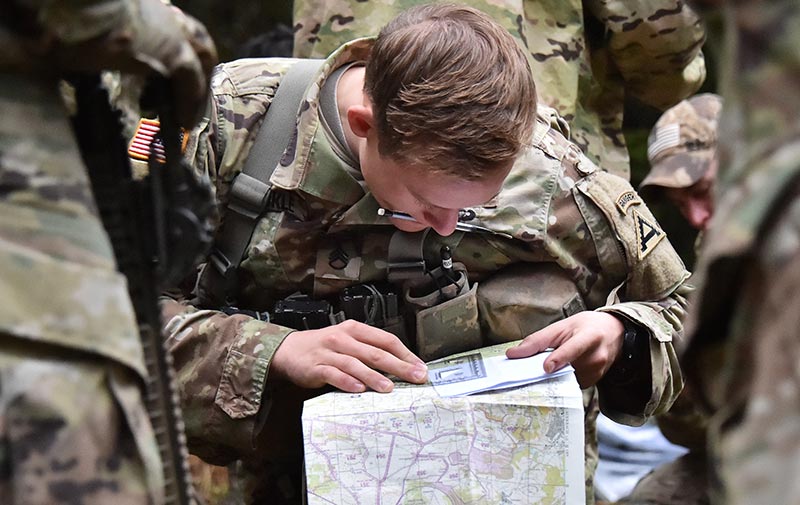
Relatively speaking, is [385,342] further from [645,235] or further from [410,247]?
[645,235]

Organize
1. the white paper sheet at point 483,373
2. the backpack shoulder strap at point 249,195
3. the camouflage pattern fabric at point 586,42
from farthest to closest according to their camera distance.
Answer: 1. the camouflage pattern fabric at point 586,42
2. the backpack shoulder strap at point 249,195
3. the white paper sheet at point 483,373

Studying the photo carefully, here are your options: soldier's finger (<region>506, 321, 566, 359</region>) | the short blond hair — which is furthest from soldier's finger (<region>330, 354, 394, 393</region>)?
the short blond hair

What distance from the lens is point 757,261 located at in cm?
134

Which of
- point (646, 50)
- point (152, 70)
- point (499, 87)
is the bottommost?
point (646, 50)

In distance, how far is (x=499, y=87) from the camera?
240cm

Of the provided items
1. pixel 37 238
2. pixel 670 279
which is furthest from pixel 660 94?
pixel 37 238

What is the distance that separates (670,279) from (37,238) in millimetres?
1739

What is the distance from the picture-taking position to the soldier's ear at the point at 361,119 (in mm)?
2535

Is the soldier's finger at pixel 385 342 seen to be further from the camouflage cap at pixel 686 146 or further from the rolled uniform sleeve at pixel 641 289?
the camouflage cap at pixel 686 146

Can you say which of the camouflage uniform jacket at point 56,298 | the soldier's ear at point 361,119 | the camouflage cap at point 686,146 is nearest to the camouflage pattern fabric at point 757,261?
the camouflage uniform jacket at point 56,298

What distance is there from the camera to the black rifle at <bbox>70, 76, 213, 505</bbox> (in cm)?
171

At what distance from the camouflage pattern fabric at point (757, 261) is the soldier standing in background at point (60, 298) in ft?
2.45

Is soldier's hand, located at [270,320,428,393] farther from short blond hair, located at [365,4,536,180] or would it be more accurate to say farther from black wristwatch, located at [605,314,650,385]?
black wristwatch, located at [605,314,650,385]

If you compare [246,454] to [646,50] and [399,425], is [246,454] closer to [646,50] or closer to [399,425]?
[399,425]
